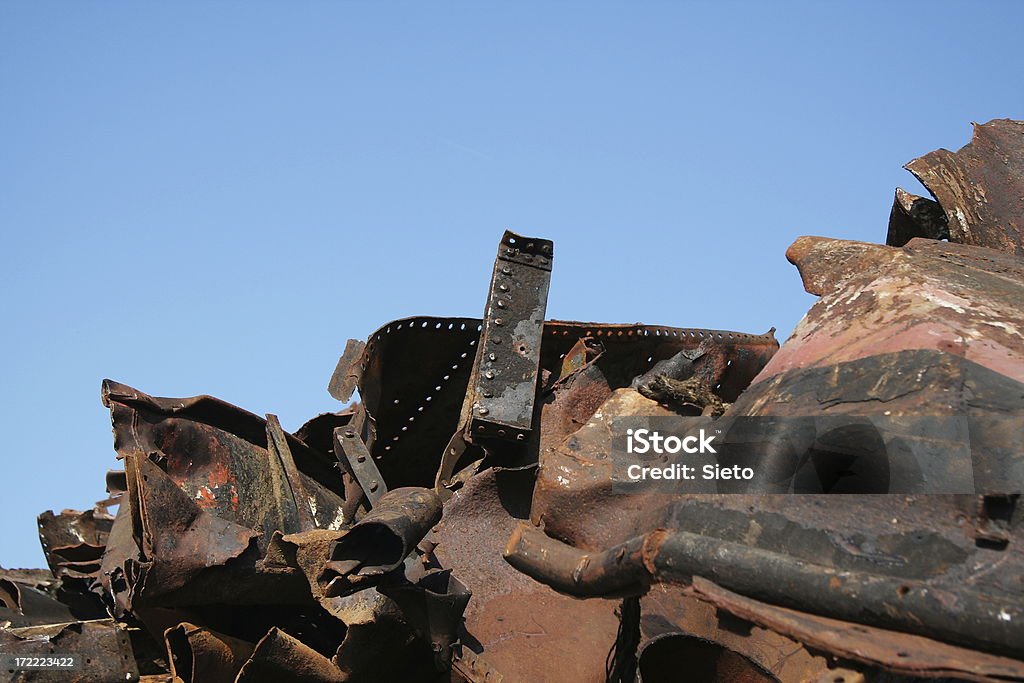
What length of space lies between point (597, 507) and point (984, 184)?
2.09 m

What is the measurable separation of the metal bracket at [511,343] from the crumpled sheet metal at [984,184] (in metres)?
1.37

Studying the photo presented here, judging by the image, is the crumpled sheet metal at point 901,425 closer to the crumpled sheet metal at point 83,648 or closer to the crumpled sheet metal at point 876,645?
the crumpled sheet metal at point 876,645

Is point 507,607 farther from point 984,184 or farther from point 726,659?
point 984,184

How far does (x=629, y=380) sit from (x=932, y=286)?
5.39 feet

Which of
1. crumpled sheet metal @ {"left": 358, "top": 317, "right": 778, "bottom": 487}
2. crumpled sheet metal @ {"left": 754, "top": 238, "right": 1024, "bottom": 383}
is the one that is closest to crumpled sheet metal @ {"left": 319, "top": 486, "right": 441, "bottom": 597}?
crumpled sheet metal @ {"left": 754, "top": 238, "right": 1024, "bottom": 383}

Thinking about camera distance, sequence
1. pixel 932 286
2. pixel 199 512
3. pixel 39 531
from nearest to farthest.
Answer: pixel 932 286 < pixel 199 512 < pixel 39 531

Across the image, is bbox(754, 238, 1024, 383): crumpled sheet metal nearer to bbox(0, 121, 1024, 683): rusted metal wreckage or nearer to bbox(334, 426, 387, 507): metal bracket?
bbox(0, 121, 1024, 683): rusted metal wreckage

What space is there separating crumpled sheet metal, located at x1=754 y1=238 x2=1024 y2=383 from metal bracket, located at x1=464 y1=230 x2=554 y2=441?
1146 millimetres

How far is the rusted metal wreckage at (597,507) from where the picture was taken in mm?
1905

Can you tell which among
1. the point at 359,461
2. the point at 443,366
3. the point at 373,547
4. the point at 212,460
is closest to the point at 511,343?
the point at 443,366

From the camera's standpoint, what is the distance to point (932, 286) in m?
2.77

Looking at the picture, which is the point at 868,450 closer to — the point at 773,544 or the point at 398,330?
the point at 773,544

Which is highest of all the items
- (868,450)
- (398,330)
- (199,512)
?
(398,330)

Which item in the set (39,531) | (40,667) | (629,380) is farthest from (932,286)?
(39,531)
